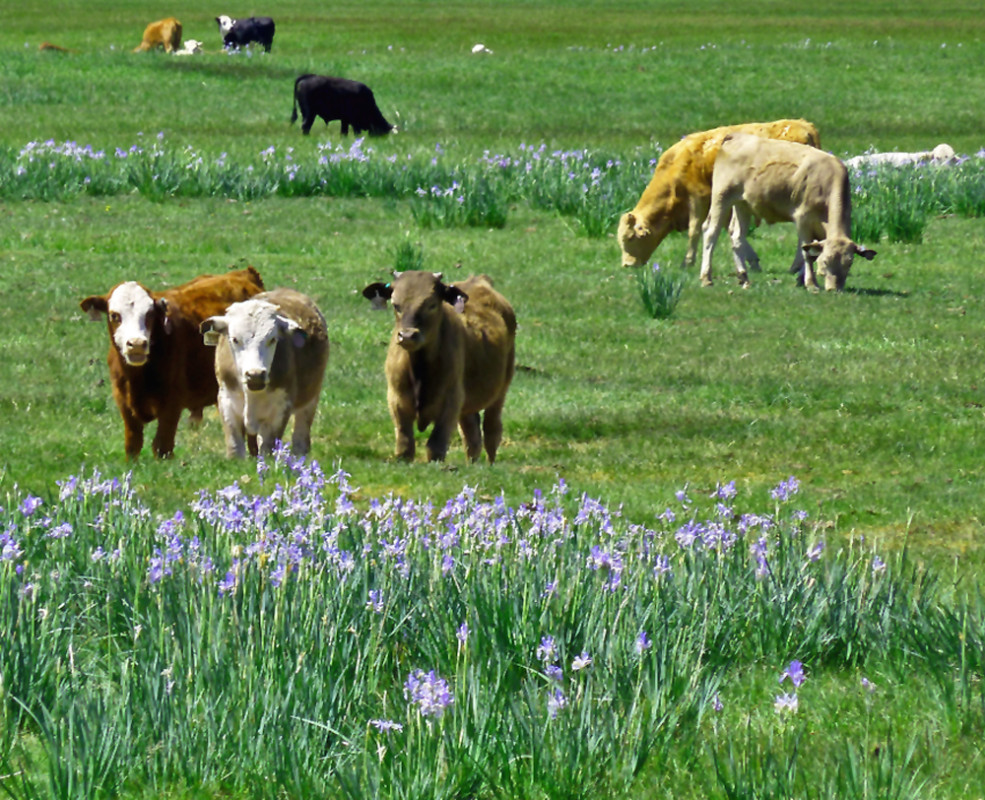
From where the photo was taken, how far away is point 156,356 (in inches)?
363

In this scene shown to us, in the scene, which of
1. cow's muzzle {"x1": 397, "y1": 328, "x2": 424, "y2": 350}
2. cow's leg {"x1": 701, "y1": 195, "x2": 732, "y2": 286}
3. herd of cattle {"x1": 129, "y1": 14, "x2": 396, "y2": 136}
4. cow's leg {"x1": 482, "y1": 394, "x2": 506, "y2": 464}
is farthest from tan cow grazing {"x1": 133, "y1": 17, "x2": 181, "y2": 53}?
cow's muzzle {"x1": 397, "y1": 328, "x2": 424, "y2": 350}

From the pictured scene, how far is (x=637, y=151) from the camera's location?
24.3m

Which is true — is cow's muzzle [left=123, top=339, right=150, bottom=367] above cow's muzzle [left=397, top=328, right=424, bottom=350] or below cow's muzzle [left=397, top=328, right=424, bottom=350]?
below

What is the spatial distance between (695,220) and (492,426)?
8.22 meters

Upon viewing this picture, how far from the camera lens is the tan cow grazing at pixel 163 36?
44250 mm

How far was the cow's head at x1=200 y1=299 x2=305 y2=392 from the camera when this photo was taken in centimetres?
845

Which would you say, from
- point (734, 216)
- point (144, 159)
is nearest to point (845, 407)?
point (734, 216)

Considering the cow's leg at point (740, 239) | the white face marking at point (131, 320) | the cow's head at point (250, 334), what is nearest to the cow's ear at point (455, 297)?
the cow's head at point (250, 334)

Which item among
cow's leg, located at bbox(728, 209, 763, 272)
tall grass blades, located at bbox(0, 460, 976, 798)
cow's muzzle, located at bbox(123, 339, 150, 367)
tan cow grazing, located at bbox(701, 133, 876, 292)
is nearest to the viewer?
tall grass blades, located at bbox(0, 460, 976, 798)

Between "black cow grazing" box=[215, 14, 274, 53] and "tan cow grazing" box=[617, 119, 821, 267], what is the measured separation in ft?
96.5

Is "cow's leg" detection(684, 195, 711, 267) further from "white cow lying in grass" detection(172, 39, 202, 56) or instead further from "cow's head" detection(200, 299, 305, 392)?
"white cow lying in grass" detection(172, 39, 202, 56)

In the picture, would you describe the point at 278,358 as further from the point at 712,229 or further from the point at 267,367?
the point at 712,229

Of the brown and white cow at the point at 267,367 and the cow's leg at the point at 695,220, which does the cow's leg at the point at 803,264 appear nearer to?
the cow's leg at the point at 695,220

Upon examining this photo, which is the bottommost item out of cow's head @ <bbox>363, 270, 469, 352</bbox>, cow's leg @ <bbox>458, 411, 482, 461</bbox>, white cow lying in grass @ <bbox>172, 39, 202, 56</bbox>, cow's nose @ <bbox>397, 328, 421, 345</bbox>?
cow's leg @ <bbox>458, 411, 482, 461</bbox>
